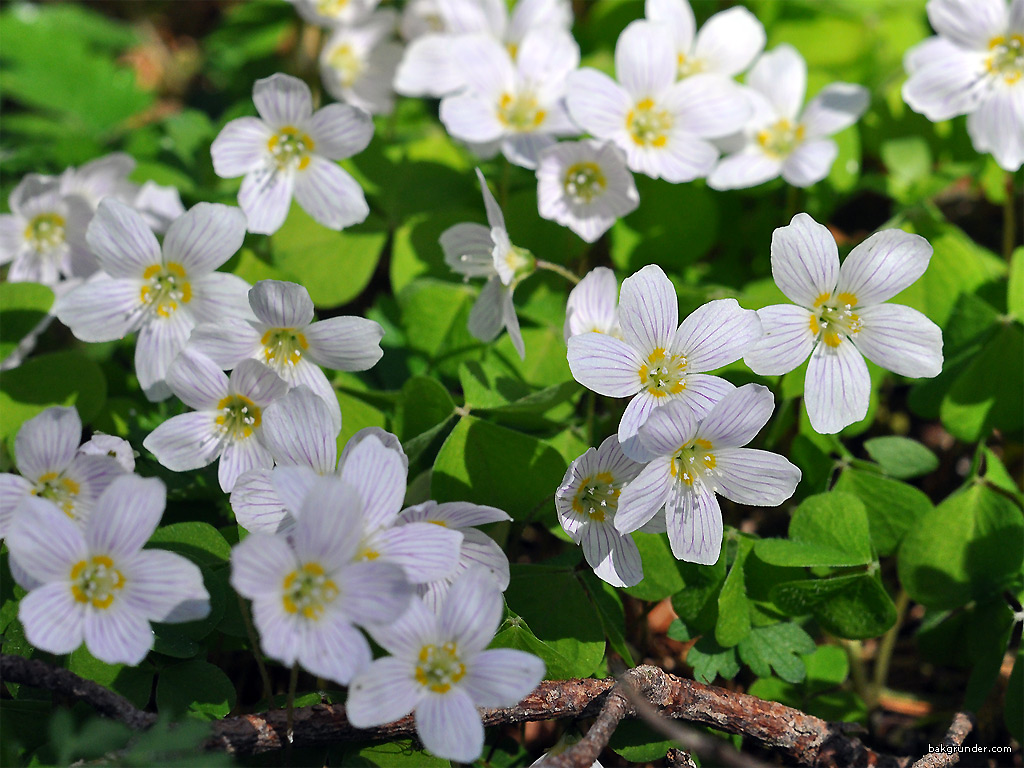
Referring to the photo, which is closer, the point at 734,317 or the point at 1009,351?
the point at 734,317

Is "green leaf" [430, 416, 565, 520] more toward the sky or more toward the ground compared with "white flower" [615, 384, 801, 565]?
more toward the ground

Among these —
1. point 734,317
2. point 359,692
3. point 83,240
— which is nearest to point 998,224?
point 734,317

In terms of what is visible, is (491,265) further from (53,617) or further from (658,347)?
(53,617)

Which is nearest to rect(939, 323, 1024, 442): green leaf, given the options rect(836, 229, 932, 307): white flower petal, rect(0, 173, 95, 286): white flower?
rect(836, 229, 932, 307): white flower petal

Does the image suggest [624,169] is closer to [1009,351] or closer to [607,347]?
[607,347]

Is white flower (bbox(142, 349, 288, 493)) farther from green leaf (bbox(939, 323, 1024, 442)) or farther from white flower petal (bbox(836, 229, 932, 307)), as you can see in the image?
green leaf (bbox(939, 323, 1024, 442))

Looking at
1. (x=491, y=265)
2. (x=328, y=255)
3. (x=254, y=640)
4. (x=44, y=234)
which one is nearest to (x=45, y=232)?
(x=44, y=234)

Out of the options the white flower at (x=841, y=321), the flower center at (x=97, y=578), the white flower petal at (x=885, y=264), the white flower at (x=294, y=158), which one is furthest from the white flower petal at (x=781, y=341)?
the flower center at (x=97, y=578)

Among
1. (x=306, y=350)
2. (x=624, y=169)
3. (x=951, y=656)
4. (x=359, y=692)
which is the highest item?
(x=624, y=169)
